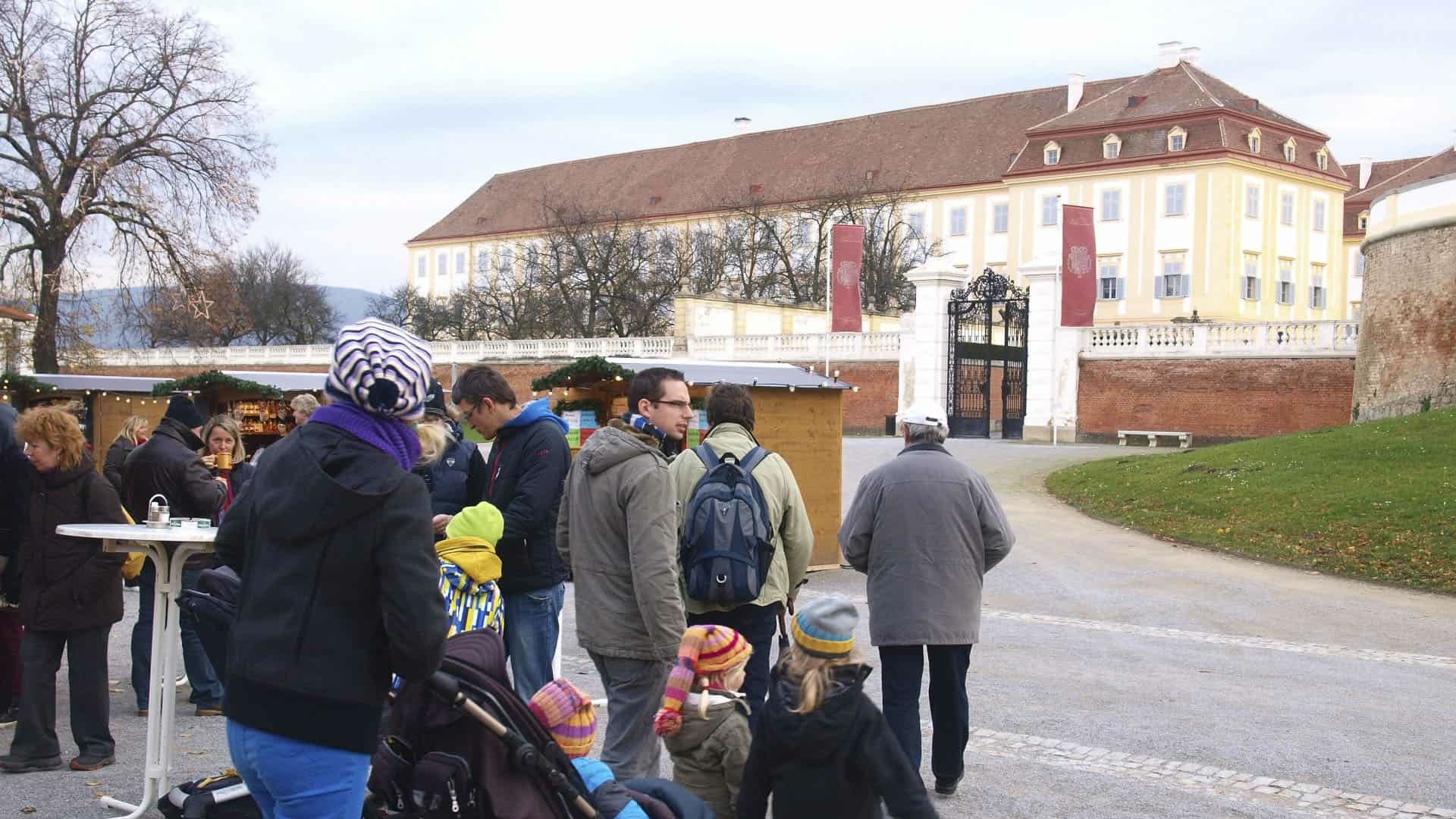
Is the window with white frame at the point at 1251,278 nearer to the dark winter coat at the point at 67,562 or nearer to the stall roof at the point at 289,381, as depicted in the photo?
the stall roof at the point at 289,381

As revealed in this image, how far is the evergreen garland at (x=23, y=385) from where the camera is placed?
21.0 metres

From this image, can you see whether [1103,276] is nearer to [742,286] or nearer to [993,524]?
[742,286]

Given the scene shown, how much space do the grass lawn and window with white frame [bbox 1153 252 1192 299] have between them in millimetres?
36340

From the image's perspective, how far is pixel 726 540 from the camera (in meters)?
Result: 5.92

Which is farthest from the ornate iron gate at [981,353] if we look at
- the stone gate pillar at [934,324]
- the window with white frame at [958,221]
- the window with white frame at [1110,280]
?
the window with white frame at [958,221]

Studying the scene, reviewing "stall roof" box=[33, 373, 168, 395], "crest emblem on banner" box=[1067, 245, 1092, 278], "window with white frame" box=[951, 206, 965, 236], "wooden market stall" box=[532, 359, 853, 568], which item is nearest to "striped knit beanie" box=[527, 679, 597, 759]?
"wooden market stall" box=[532, 359, 853, 568]

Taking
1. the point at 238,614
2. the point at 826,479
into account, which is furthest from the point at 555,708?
the point at 826,479

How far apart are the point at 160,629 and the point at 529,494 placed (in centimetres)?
166

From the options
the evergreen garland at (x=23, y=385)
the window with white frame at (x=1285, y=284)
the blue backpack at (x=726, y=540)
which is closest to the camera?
the blue backpack at (x=726, y=540)

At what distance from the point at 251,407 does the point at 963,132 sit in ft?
180

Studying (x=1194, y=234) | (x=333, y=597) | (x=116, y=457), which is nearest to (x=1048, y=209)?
(x=1194, y=234)

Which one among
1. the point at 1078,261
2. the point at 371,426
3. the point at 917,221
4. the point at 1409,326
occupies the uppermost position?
the point at 917,221

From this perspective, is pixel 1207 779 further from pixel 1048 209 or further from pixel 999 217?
pixel 999 217

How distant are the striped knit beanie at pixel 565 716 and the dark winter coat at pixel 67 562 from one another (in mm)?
3110
